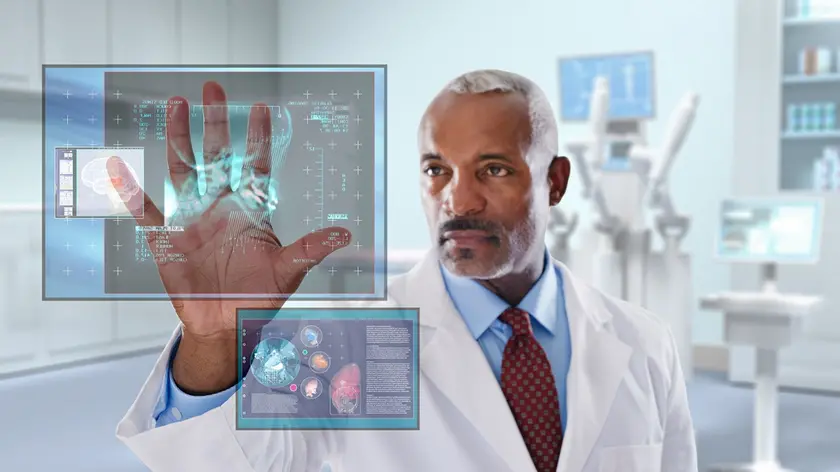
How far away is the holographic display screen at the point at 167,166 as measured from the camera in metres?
0.61

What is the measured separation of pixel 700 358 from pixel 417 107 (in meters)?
1.77

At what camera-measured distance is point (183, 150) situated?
568 millimetres

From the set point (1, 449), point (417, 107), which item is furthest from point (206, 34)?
point (417, 107)

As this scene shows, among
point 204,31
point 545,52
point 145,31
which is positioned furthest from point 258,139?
point 545,52

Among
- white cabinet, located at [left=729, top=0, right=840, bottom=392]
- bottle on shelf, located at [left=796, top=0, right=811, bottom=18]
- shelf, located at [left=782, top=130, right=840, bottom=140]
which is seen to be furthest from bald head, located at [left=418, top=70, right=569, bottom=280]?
bottle on shelf, located at [left=796, top=0, right=811, bottom=18]

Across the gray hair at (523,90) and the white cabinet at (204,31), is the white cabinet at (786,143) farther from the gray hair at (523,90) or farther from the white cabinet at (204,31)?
the gray hair at (523,90)

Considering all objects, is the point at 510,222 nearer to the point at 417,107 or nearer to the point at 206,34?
the point at 206,34

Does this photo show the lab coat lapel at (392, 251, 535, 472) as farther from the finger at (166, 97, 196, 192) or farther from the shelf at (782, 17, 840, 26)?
the shelf at (782, 17, 840, 26)

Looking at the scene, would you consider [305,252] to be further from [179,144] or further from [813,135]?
[813,135]

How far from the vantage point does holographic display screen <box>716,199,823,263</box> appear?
81.3 inches

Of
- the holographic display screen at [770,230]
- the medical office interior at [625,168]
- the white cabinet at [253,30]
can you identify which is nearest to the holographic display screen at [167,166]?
the medical office interior at [625,168]

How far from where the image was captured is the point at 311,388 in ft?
2.09

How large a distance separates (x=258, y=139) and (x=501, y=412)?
0.32m

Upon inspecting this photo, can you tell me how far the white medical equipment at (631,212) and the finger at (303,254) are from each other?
1.73 m
